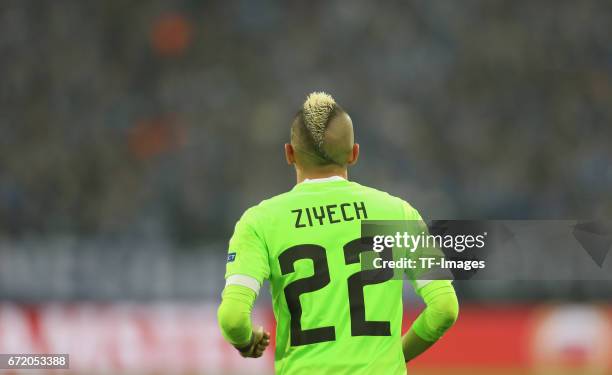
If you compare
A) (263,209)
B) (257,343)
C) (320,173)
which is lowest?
(257,343)

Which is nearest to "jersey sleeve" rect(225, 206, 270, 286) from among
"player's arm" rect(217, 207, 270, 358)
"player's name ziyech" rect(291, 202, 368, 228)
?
"player's arm" rect(217, 207, 270, 358)

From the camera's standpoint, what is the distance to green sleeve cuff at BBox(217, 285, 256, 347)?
2.90 meters

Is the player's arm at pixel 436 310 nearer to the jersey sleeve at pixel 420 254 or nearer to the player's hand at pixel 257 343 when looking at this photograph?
the jersey sleeve at pixel 420 254

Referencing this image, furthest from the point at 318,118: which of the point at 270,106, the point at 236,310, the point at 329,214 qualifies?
the point at 270,106

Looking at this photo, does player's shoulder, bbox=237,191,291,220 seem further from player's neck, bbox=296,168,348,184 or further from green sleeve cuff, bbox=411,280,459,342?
green sleeve cuff, bbox=411,280,459,342

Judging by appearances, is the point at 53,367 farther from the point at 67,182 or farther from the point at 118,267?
the point at 67,182

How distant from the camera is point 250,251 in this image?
297 centimetres

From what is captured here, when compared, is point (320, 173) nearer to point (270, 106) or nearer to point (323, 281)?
point (323, 281)

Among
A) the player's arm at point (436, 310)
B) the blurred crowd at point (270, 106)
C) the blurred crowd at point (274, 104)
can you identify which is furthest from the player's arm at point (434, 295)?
the blurred crowd at point (274, 104)

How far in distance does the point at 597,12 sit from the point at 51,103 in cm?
765

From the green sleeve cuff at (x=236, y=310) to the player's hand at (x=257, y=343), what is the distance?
101mm

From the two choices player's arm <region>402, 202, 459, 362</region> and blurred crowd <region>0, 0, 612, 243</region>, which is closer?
player's arm <region>402, 202, 459, 362</region>

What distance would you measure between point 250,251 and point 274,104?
35.8 feet

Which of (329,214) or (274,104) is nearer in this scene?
(329,214)
